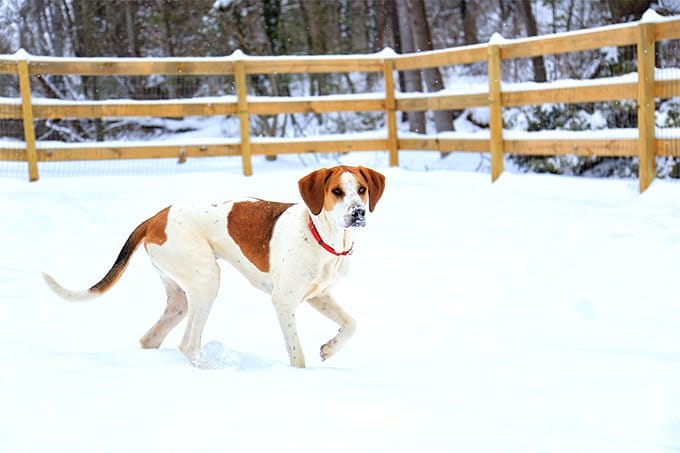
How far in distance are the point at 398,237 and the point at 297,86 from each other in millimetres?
10036

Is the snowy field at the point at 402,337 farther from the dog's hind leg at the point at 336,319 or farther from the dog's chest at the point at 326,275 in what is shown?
the dog's chest at the point at 326,275

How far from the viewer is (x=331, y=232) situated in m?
4.15

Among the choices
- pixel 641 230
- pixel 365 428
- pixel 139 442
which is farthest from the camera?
pixel 641 230

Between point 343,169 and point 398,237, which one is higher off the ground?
point 343,169

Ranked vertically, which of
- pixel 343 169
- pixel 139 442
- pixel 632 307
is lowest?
pixel 632 307

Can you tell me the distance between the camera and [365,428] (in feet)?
10.3

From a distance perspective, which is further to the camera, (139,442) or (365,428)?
(365,428)

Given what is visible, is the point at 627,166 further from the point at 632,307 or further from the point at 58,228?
the point at 58,228

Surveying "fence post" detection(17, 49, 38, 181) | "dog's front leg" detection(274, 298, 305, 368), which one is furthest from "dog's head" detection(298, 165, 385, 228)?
"fence post" detection(17, 49, 38, 181)

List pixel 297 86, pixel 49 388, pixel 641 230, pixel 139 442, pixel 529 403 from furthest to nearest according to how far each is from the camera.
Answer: pixel 297 86, pixel 641 230, pixel 529 403, pixel 49 388, pixel 139 442

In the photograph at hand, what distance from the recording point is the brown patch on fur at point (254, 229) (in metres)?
4.36

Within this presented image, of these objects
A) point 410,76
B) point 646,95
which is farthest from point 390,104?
point 646,95

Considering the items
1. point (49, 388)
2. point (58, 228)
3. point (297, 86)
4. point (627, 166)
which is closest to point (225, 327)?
point (49, 388)

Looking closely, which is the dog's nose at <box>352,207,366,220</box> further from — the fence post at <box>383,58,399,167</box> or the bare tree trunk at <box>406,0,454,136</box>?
the bare tree trunk at <box>406,0,454,136</box>
